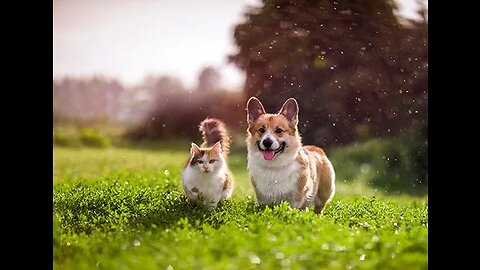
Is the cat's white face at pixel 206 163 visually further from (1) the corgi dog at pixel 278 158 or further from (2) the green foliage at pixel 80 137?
(2) the green foliage at pixel 80 137

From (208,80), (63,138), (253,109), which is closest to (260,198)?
(253,109)

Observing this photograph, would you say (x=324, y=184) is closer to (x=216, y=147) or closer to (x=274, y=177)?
(x=274, y=177)

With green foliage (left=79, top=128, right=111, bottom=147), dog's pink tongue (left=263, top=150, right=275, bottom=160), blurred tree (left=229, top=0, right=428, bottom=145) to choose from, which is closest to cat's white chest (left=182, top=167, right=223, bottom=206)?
dog's pink tongue (left=263, top=150, right=275, bottom=160)

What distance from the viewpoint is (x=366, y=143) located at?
495 cm

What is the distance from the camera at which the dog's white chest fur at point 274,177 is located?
4.44m

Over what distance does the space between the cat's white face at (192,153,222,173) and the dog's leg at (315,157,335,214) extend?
647 millimetres

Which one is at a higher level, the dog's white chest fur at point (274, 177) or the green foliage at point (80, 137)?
the dog's white chest fur at point (274, 177)

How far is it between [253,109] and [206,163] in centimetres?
40

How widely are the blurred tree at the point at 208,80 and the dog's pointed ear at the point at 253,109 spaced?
0.31m

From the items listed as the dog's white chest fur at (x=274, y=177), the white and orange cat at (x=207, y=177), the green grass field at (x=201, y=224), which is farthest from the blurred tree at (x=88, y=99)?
the dog's white chest fur at (x=274, y=177)

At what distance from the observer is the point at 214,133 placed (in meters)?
4.69
